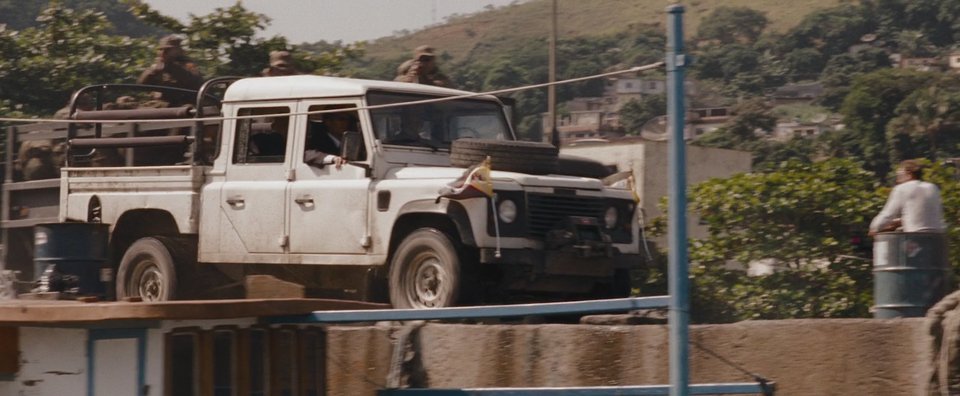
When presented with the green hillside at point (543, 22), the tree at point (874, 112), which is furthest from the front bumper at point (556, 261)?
the green hillside at point (543, 22)

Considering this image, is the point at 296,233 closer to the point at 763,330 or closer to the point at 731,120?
the point at 763,330

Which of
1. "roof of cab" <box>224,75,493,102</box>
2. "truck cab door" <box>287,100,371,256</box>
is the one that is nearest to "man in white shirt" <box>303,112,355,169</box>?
"truck cab door" <box>287,100,371,256</box>

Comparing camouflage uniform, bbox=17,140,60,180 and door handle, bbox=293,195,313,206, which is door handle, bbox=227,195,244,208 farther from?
camouflage uniform, bbox=17,140,60,180

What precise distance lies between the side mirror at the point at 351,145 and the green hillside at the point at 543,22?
127309 mm

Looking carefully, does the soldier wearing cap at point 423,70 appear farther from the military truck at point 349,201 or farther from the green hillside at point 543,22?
the green hillside at point 543,22

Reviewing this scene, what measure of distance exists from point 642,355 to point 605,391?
294mm

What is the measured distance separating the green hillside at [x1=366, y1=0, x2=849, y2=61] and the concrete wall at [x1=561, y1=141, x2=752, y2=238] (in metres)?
106

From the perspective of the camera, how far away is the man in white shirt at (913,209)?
932 centimetres

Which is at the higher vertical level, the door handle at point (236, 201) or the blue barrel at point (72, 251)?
the door handle at point (236, 201)

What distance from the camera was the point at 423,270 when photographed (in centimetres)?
1067

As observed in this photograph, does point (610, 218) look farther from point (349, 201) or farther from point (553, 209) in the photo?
point (349, 201)

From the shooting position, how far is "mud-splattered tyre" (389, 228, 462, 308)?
1043 cm

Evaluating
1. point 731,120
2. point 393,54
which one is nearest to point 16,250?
point 731,120

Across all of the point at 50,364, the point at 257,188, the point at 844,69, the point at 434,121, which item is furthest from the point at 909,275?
the point at 844,69
